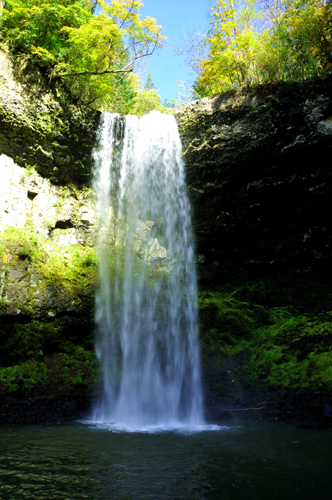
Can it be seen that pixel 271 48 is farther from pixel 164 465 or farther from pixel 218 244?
pixel 164 465

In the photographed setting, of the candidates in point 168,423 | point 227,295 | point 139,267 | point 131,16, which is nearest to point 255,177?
point 227,295

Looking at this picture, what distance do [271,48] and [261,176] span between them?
4253 mm

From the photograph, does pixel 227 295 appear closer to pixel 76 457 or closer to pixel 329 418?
pixel 329 418

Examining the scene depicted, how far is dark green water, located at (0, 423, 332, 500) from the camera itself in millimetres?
2953

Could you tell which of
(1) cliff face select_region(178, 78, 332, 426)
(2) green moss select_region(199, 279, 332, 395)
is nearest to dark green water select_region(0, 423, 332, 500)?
(2) green moss select_region(199, 279, 332, 395)

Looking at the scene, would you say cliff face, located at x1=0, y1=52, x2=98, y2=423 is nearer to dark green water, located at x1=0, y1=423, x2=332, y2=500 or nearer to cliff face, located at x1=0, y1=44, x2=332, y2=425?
cliff face, located at x1=0, y1=44, x2=332, y2=425

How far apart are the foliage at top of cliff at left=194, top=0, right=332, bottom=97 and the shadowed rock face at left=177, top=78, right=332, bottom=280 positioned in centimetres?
98

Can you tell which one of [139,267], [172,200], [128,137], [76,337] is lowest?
[76,337]

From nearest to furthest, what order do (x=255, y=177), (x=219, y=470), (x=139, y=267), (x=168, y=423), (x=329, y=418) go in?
(x=219, y=470)
(x=329, y=418)
(x=168, y=423)
(x=255, y=177)
(x=139, y=267)

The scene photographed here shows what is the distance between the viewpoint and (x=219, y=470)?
11.6 ft

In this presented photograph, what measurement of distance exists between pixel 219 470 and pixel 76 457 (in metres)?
1.73

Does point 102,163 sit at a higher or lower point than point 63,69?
lower

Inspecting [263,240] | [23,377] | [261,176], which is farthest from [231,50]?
[23,377]

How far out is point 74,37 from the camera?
890 centimetres
